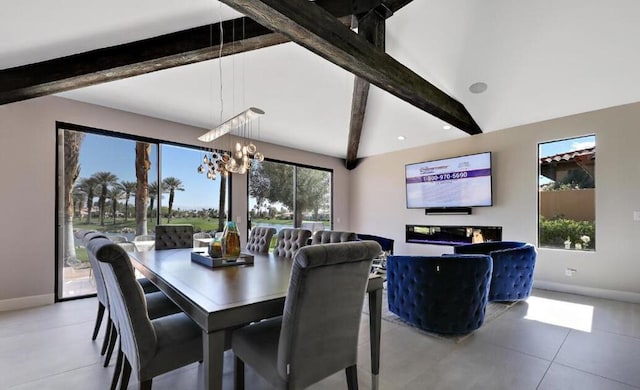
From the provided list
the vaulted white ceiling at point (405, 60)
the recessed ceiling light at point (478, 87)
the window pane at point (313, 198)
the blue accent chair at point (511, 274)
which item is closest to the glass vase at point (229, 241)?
the vaulted white ceiling at point (405, 60)

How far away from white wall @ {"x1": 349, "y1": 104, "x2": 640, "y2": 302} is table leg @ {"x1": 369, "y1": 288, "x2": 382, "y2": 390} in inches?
163

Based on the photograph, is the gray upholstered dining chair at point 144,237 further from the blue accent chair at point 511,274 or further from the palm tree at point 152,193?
the blue accent chair at point 511,274

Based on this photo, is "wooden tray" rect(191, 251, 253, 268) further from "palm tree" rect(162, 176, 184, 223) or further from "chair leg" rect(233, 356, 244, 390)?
"palm tree" rect(162, 176, 184, 223)

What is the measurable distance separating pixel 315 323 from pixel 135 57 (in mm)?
3183

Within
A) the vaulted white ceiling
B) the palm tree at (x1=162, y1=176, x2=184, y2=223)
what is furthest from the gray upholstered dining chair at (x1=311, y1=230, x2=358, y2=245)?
the palm tree at (x1=162, y1=176, x2=184, y2=223)

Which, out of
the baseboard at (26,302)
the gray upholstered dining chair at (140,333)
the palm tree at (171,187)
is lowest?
the baseboard at (26,302)

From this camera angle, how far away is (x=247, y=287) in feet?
5.98

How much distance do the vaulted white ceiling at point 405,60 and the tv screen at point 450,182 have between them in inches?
31.0

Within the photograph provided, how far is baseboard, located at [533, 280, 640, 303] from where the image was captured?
13.2 feet

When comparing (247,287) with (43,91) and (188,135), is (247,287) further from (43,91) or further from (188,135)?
(188,135)

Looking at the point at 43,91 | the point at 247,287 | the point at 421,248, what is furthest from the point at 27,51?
the point at 421,248

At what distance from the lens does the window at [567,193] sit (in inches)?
177

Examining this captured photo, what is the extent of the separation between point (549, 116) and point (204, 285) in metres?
5.54

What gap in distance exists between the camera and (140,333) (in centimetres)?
157
